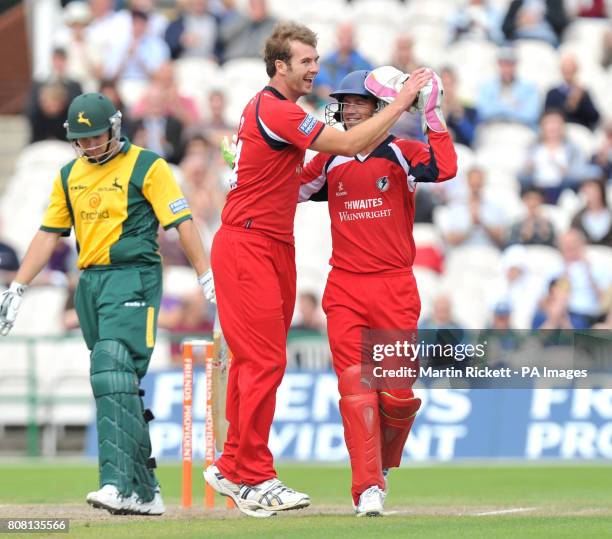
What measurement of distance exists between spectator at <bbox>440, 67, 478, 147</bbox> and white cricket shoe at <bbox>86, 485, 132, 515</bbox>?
10.1 meters

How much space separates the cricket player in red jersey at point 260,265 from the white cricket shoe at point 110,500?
0.49 m

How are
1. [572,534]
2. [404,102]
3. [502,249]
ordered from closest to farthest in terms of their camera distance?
[572,534] < [404,102] < [502,249]

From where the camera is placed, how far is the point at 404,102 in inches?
337

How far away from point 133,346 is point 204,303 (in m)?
6.88

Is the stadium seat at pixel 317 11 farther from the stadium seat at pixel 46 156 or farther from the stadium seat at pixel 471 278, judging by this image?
the stadium seat at pixel 471 278

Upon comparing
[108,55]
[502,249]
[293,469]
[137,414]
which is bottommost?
[293,469]

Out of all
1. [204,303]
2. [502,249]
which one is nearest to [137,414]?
[204,303]

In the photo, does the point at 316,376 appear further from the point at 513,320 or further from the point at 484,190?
the point at 484,190

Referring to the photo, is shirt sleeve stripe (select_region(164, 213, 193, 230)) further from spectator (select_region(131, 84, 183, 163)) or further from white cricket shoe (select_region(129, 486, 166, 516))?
spectator (select_region(131, 84, 183, 163))

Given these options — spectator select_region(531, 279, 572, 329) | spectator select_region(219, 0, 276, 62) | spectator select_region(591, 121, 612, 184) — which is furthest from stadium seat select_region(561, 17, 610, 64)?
spectator select_region(531, 279, 572, 329)

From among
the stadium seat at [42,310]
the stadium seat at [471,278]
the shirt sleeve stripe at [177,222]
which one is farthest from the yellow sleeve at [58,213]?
the stadium seat at [471,278]

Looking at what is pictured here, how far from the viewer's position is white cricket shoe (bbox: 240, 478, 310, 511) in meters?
8.63

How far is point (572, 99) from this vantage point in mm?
19062

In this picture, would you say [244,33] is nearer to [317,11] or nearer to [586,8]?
[317,11]
